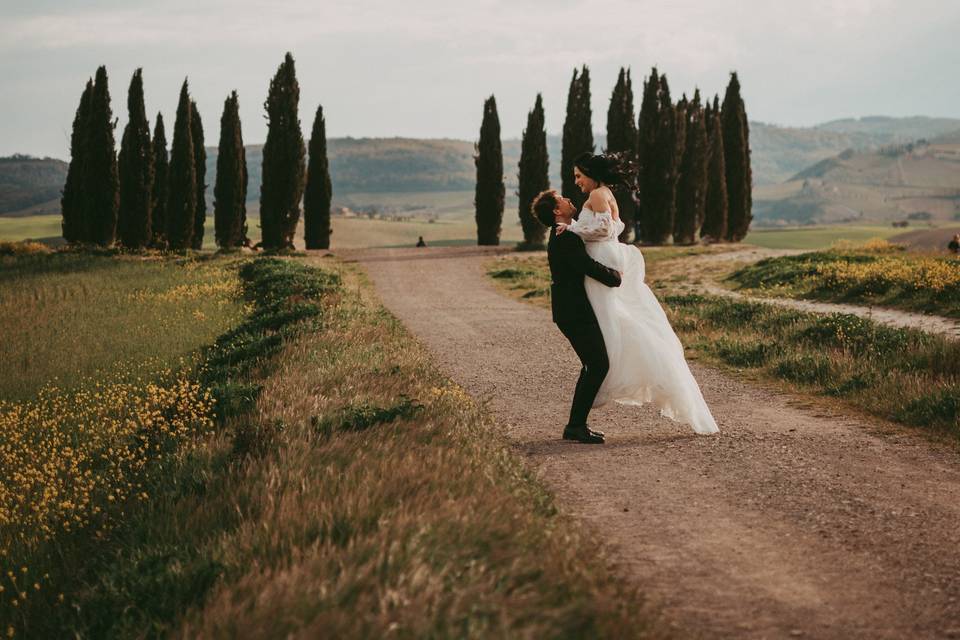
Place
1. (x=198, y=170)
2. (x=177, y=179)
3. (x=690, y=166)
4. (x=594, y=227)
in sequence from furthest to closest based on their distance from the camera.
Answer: (x=198, y=170), (x=690, y=166), (x=177, y=179), (x=594, y=227)

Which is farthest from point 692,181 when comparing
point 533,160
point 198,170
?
point 198,170

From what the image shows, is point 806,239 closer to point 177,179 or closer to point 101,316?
point 177,179

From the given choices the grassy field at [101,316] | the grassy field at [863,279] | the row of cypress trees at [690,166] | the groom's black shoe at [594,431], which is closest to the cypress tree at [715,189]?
the row of cypress trees at [690,166]

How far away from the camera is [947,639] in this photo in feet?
14.3

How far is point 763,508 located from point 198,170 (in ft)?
161

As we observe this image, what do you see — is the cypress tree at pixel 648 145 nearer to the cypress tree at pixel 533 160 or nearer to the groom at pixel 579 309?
the cypress tree at pixel 533 160

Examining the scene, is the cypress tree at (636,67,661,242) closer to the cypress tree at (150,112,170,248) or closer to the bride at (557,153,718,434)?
the cypress tree at (150,112,170,248)

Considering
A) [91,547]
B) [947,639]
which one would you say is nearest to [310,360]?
[91,547]

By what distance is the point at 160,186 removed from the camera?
48000 millimetres

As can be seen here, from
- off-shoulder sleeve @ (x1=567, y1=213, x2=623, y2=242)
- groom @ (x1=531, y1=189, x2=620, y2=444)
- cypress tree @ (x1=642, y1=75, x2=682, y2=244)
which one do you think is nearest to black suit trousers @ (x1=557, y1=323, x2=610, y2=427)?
groom @ (x1=531, y1=189, x2=620, y2=444)

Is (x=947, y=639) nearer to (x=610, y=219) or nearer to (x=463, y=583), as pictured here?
(x=463, y=583)

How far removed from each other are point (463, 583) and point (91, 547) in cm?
357

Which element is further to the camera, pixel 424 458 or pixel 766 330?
pixel 766 330

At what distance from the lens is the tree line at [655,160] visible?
48000 millimetres
